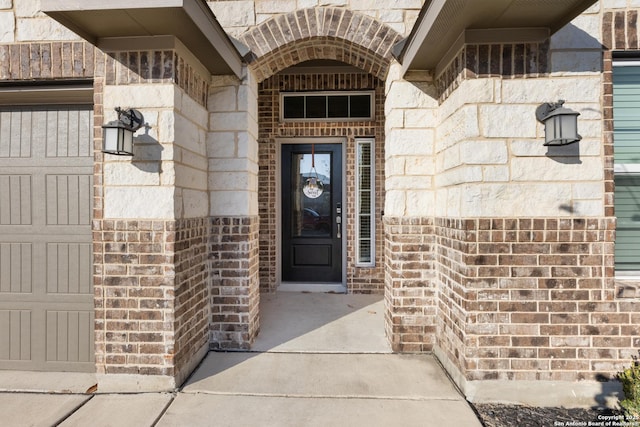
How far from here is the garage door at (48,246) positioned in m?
2.71

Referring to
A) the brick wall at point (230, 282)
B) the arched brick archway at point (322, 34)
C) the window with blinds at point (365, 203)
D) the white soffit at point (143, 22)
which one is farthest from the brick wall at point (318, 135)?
the white soffit at point (143, 22)

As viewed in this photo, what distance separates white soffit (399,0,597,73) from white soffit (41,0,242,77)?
1534mm

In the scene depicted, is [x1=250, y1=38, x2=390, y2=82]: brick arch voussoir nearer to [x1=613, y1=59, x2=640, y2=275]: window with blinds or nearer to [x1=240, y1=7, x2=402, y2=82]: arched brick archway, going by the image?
[x1=240, y1=7, x2=402, y2=82]: arched brick archway

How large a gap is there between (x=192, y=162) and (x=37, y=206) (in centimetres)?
131

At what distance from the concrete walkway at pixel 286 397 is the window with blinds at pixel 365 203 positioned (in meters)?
1.86

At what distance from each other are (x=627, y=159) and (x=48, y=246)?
4.58 metres

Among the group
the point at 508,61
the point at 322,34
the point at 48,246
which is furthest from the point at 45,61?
the point at 508,61

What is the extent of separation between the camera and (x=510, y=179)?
2344 mm

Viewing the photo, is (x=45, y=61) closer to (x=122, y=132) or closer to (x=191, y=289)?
(x=122, y=132)

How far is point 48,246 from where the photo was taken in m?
2.72

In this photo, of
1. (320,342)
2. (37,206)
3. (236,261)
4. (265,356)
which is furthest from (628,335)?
(37,206)

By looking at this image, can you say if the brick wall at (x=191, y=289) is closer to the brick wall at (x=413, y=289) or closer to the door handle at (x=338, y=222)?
the brick wall at (x=413, y=289)

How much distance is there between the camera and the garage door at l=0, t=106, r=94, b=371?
107 inches

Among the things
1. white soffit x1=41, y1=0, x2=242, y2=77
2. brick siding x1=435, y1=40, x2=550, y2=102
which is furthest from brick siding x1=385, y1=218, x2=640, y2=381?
white soffit x1=41, y1=0, x2=242, y2=77
